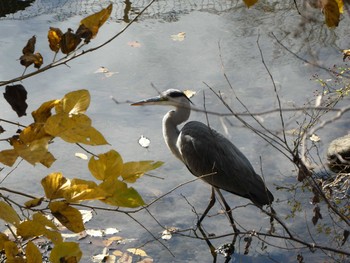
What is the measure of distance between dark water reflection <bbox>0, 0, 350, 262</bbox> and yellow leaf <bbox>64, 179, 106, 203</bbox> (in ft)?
8.49

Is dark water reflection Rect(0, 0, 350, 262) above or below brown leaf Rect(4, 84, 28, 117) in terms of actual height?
below

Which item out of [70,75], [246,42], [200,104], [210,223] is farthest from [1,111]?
[246,42]

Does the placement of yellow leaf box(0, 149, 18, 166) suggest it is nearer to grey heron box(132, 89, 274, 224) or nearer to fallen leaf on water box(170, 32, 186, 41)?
grey heron box(132, 89, 274, 224)

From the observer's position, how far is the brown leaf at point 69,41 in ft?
3.14

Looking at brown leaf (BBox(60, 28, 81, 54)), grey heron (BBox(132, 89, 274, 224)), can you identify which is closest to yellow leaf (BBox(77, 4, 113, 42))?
brown leaf (BBox(60, 28, 81, 54))

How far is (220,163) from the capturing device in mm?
4098

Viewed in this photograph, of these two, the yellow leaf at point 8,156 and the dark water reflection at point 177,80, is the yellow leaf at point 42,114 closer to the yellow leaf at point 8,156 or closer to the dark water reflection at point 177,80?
the yellow leaf at point 8,156

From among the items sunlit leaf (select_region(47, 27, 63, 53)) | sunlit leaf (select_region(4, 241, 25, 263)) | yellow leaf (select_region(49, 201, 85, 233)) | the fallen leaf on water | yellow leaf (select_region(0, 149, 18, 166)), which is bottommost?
the fallen leaf on water

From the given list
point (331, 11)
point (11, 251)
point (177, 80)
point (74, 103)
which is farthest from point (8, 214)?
point (177, 80)

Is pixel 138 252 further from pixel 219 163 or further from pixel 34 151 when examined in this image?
pixel 34 151

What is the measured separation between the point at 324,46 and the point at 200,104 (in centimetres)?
184

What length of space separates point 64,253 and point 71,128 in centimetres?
16

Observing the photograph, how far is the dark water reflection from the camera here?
422cm

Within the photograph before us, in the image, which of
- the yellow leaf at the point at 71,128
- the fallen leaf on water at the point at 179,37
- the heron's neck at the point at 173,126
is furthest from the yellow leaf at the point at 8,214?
the fallen leaf on water at the point at 179,37
